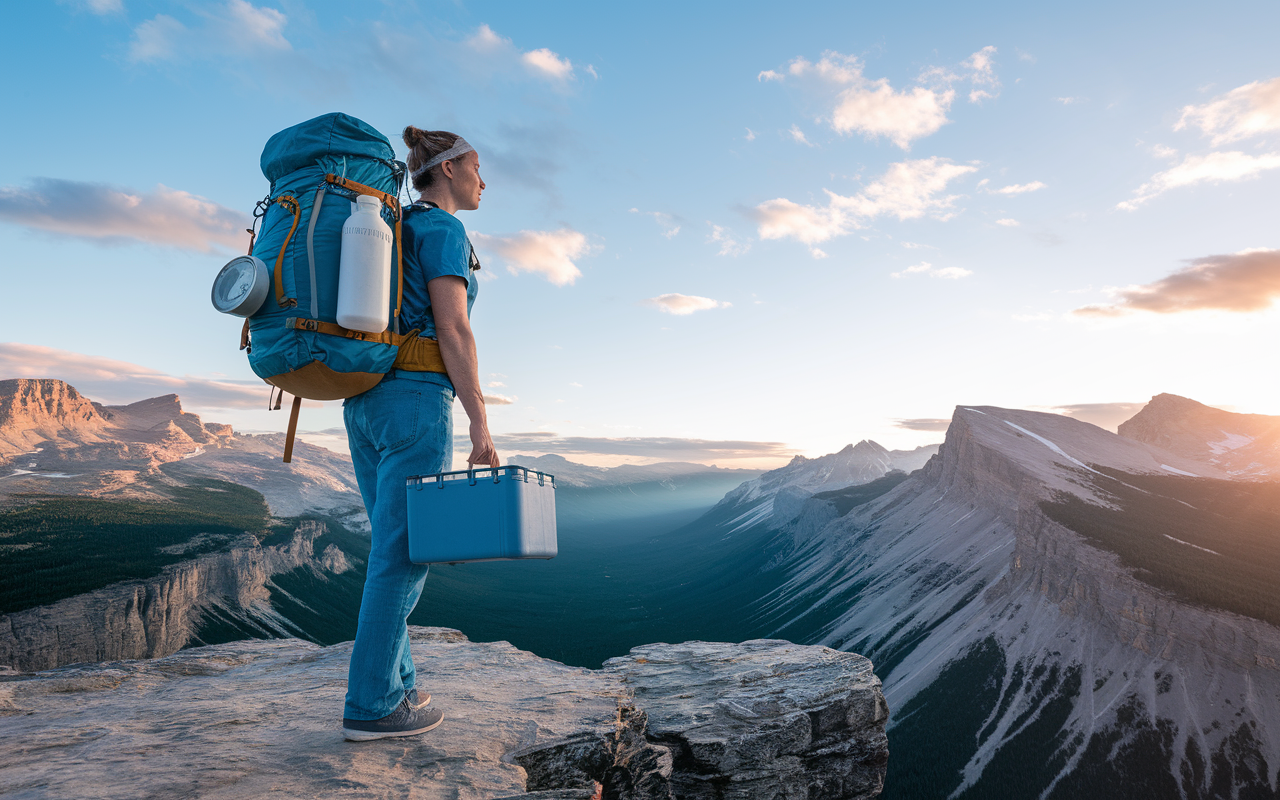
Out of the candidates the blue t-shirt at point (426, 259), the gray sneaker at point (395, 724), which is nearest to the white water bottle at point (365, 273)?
the blue t-shirt at point (426, 259)

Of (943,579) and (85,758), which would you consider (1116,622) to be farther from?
(85,758)

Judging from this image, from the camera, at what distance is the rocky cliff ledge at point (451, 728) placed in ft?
15.7

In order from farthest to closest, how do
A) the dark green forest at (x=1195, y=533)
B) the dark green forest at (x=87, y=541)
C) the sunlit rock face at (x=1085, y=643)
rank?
the dark green forest at (x=87, y=541), the dark green forest at (x=1195, y=533), the sunlit rock face at (x=1085, y=643)

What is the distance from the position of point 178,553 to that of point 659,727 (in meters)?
184

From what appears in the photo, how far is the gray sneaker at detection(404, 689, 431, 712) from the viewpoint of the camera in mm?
5617

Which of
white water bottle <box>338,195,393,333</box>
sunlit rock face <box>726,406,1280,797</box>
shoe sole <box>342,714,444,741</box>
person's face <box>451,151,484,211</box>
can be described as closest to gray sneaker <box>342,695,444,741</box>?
shoe sole <box>342,714,444,741</box>

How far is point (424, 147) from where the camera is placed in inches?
219

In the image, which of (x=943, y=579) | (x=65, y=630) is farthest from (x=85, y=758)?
(x=943, y=579)

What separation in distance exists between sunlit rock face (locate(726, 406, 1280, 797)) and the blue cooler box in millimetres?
147380

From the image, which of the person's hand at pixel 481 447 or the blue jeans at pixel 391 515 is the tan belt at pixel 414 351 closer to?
the blue jeans at pixel 391 515

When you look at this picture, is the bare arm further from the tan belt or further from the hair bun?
the hair bun

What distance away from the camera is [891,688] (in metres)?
142

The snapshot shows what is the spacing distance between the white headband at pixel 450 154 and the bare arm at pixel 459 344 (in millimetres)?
1354

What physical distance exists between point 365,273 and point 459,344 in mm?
896
